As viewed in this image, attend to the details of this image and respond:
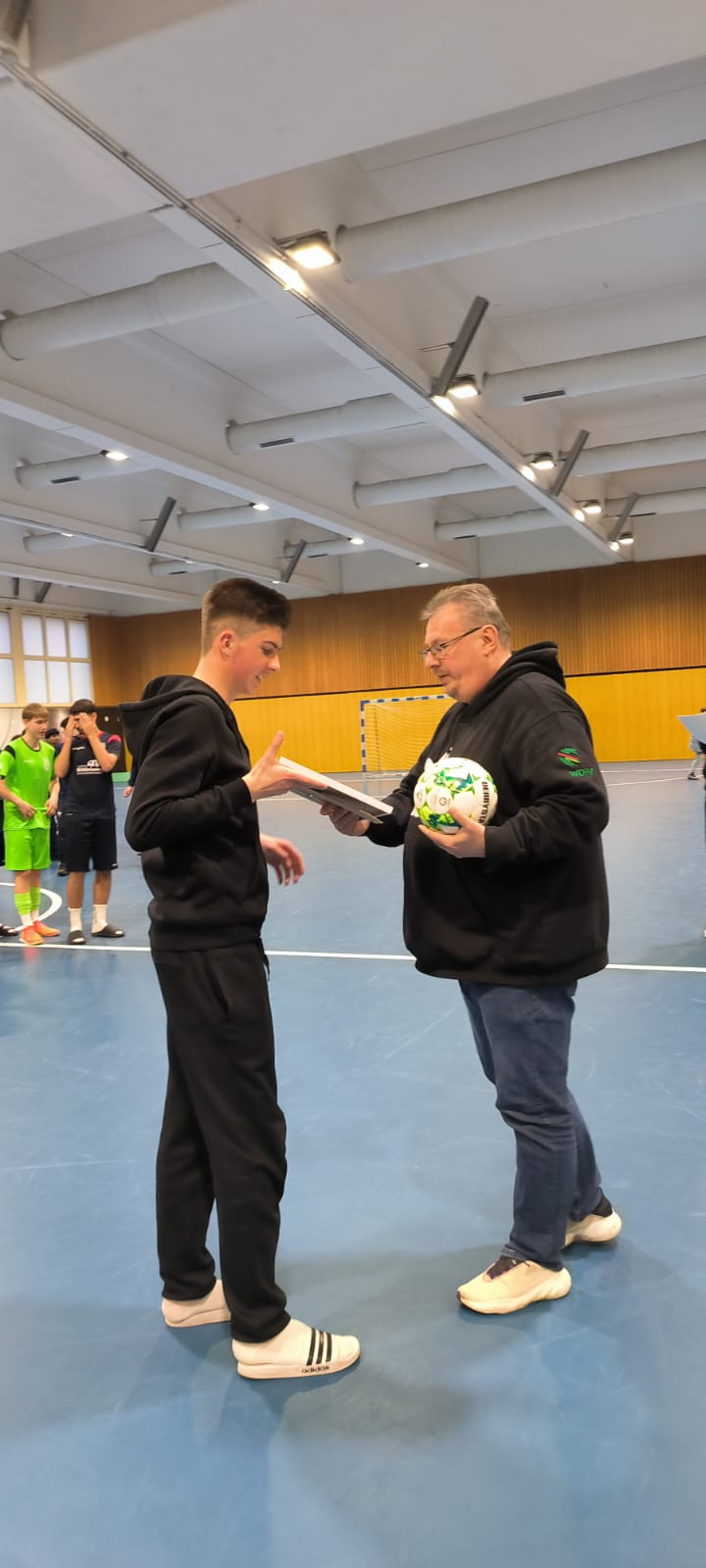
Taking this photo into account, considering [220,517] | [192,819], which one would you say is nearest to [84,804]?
[192,819]

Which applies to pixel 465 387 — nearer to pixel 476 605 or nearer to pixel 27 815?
pixel 27 815

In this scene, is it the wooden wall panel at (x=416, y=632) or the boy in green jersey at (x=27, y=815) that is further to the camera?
the wooden wall panel at (x=416, y=632)

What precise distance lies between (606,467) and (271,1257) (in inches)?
572

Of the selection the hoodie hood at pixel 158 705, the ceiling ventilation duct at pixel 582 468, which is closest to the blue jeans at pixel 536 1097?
the hoodie hood at pixel 158 705

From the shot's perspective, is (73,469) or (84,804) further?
(73,469)

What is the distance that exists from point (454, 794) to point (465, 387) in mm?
8662

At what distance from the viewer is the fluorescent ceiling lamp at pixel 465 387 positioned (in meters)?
9.88

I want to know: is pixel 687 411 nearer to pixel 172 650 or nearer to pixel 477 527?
pixel 477 527

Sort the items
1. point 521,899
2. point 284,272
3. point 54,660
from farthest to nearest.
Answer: point 54,660
point 284,272
point 521,899

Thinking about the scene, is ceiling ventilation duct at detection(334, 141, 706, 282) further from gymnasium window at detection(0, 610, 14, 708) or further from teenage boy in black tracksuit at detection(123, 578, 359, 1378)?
gymnasium window at detection(0, 610, 14, 708)

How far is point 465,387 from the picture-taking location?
9.95 metres

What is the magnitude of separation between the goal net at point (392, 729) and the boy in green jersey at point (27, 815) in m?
16.8

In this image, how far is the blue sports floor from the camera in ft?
6.54

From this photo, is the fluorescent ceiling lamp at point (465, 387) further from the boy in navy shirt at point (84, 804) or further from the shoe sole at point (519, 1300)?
the shoe sole at point (519, 1300)
